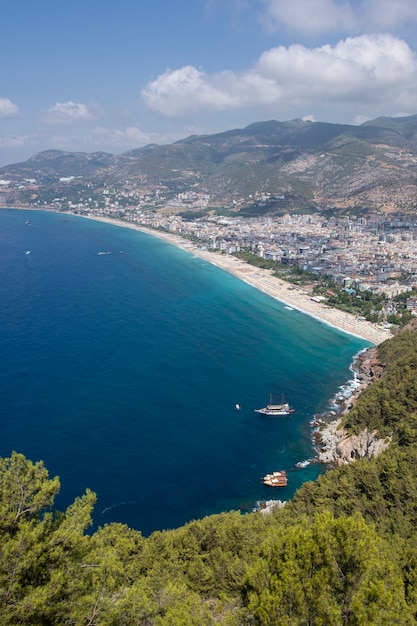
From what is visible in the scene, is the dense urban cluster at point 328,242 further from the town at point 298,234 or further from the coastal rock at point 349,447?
the coastal rock at point 349,447

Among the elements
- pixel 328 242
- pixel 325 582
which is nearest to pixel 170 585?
pixel 325 582

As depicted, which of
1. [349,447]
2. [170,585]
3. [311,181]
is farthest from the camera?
[311,181]

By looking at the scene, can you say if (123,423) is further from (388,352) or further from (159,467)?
(388,352)

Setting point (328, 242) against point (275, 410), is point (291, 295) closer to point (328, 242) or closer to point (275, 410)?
point (275, 410)

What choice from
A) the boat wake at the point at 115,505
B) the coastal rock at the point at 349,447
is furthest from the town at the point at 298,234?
the boat wake at the point at 115,505

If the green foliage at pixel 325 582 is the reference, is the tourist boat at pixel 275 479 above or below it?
below

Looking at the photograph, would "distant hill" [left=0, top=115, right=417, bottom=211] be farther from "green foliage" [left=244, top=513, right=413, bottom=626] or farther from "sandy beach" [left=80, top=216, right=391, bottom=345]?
"green foliage" [left=244, top=513, right=413, bottom=626]

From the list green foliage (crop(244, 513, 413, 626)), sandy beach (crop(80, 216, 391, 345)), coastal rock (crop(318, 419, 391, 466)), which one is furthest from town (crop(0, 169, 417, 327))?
green foliage (crop(244, 513, 413, 626))
